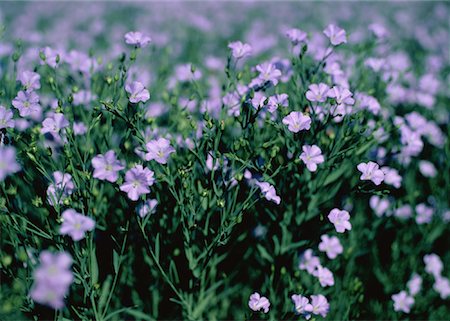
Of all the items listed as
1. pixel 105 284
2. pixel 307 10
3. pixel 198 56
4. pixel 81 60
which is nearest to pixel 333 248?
pixel 105 284

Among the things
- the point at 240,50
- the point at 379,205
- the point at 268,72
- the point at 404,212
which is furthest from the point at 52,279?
the point at 404,212

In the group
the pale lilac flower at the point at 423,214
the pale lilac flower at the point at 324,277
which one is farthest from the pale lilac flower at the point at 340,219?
the pale lilac flower at the point at 423,214

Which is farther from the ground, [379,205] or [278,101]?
[278,101]

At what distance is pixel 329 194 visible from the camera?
7.52ft

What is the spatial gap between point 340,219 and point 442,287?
3.75 feet

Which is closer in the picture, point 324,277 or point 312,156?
point 312,156

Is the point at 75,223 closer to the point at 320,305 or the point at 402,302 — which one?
the point at 320,305

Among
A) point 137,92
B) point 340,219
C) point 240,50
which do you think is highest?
point 240,50

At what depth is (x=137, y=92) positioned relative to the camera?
198cm

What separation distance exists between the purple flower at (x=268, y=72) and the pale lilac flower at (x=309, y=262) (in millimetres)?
977

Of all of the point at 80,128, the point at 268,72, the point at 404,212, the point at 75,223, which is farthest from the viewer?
the point at 404,212

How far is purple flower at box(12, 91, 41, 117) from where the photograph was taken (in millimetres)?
1993

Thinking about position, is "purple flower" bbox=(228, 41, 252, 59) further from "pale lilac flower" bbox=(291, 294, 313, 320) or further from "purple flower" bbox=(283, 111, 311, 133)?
"pale lilac flower" bbox=(291, 294, 313, 320)

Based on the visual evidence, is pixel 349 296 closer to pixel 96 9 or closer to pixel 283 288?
pixel 283 288
